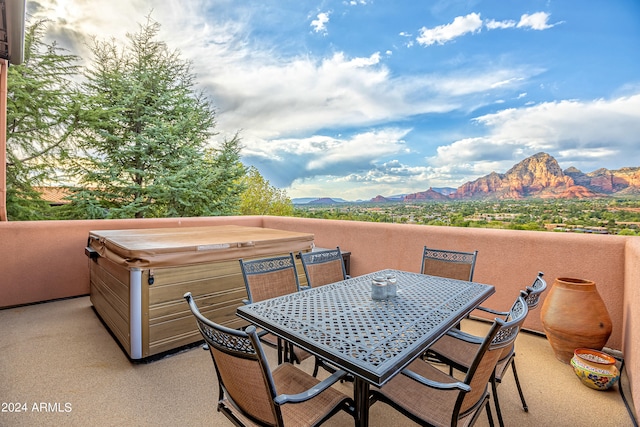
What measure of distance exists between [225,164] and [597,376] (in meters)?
10.9

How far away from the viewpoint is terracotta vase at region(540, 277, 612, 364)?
243 centimetres

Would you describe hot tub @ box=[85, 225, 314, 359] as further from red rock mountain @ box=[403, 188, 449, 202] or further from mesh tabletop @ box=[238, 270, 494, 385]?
red rock mountain @ box=[403, 188, 449, 202]

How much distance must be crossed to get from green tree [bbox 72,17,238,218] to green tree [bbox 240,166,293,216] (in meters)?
3.20

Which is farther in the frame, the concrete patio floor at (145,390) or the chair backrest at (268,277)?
the chair backrest at (268,277)

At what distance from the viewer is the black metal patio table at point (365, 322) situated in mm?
1131

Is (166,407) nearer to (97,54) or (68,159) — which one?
(68,159)

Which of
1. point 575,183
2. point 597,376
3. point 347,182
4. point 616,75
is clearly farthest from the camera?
point 347,182

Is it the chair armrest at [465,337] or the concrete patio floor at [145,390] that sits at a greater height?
the chair armrest at [465,337]

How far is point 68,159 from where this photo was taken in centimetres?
890

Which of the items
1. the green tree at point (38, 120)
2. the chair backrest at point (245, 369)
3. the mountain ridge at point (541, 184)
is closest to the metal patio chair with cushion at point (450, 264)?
the chair backrest at point (245, 369)

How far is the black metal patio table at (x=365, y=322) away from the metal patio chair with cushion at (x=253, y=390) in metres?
0.15

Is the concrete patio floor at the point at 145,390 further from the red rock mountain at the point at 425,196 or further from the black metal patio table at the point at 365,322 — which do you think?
the red rock mountain at the point at 425,196

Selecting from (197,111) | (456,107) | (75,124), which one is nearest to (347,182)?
(456,107)

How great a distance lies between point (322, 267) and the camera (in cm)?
254
